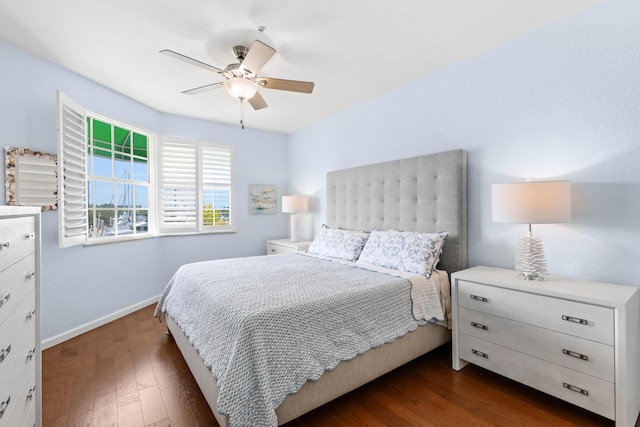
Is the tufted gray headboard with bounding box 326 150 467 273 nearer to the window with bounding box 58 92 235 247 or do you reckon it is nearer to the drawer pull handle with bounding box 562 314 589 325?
the drawer pull handle with bounding box 562 314 589 325

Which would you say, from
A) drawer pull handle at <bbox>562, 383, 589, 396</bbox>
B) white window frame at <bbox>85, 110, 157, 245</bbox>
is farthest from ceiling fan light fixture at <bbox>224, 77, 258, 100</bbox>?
drawer pull handle at <bbox>562, 383, 589, 396</bbox>

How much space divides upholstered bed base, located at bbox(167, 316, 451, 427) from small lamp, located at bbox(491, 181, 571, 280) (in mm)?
835

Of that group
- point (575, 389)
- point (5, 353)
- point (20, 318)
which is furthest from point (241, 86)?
point (575, 389)

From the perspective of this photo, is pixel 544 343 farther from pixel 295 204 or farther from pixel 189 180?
pixel 189 180

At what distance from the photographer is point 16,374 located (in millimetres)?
1202

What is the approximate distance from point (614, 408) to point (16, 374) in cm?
284

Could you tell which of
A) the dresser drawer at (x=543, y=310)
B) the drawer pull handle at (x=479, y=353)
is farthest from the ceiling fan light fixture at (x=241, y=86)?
the drawer pull handle at (x=479, y=353)

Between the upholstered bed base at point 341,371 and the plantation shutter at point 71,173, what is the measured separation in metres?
1.34

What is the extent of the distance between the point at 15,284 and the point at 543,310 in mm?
2714

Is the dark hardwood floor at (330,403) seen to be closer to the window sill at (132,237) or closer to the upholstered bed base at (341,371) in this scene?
the upholstered bed base at (341,371)

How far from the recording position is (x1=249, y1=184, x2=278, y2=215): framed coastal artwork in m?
4.75

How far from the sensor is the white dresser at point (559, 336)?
1.57 metres

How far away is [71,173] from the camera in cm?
266

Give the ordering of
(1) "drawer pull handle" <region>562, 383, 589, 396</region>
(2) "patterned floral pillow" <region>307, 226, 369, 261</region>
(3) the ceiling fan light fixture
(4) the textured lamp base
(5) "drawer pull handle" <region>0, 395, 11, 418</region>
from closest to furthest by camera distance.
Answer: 1. (5) "drawer pull handle" <region>0, 395, 11, 418</region>
2. (1) "drawer pull handle" <region>562, 383, 589, 396</region>
3. (4) the textured lamp base
4. (3) the ceiling fan light fixture
5. (2) "patterned floral pillow" <region>307, 226, 369, 261</region>
